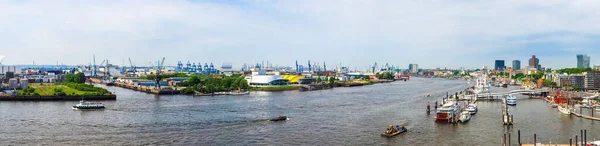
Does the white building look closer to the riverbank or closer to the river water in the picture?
the riverbank

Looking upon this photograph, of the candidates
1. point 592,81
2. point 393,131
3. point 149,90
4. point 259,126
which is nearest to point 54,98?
point 149,90

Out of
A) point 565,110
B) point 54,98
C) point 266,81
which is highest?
point 266,81

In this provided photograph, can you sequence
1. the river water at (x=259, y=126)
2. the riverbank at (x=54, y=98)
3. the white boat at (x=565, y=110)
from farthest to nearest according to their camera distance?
1. the riverbank at (x=54, y=98)
2. the white boat at (x=565, y=110)
3. the river water at (x=259, y=126)

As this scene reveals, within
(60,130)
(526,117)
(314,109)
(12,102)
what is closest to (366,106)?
(314,109)

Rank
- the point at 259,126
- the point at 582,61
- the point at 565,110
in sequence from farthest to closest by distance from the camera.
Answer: the point at 582,61 → the point at 565,110 → the point at 259,126

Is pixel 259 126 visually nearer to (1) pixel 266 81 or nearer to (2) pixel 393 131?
(2) pixel 393 131

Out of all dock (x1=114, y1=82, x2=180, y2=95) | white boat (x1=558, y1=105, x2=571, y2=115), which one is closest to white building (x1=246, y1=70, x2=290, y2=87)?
dock (x1=114, y1=82, x2=180, y2=95)

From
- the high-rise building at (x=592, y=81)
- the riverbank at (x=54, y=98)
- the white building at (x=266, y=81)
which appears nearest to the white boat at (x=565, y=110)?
the high-rise building at (x=592, y=81)

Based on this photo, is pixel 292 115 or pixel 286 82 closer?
pixel 292 115

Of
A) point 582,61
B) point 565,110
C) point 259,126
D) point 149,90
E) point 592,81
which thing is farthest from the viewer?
point 582,61

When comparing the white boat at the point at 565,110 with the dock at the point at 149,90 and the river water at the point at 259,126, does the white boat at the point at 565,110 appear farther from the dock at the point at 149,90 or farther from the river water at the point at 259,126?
the dock at the point at 149,90

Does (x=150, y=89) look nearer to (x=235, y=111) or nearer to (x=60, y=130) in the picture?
(x=235, y=111)
